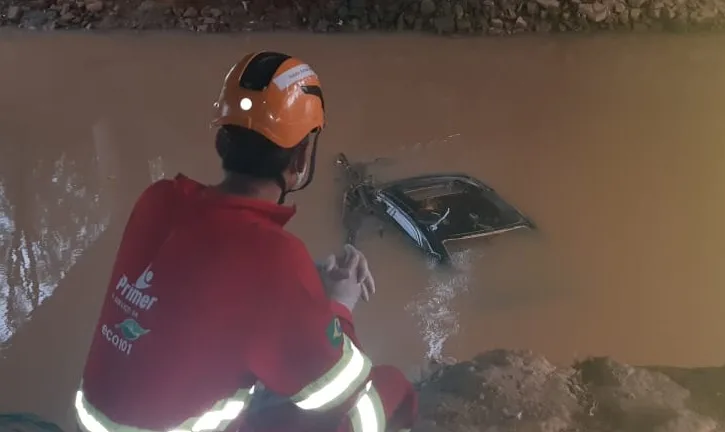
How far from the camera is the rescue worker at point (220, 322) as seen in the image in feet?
4.42

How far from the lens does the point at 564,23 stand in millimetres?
3869

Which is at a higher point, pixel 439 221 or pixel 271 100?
pixel 271 100

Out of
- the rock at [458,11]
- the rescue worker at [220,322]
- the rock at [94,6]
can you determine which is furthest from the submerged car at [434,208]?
the rock at [94,6]

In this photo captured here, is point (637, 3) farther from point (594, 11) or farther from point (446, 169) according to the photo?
point (446, 169)

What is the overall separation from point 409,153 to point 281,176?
4.96ft

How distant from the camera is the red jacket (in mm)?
1347

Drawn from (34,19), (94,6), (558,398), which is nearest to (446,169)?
(558,398)

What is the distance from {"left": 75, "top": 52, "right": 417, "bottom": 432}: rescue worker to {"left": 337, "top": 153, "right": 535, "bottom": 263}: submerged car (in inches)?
44.7

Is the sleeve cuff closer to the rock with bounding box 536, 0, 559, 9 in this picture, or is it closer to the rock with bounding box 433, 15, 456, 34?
the rock with bounding box 433, 15, 456, 34

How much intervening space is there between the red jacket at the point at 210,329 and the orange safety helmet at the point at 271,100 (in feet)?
0.59

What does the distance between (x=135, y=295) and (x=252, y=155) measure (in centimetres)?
35

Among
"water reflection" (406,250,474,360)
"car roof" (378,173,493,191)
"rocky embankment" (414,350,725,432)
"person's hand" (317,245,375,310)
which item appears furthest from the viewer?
"car roof" (378,173,493,191)

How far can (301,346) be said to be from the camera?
4.51ft

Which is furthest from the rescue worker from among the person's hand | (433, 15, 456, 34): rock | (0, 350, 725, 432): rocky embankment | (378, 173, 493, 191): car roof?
(433, 15, 456, 34): rock
